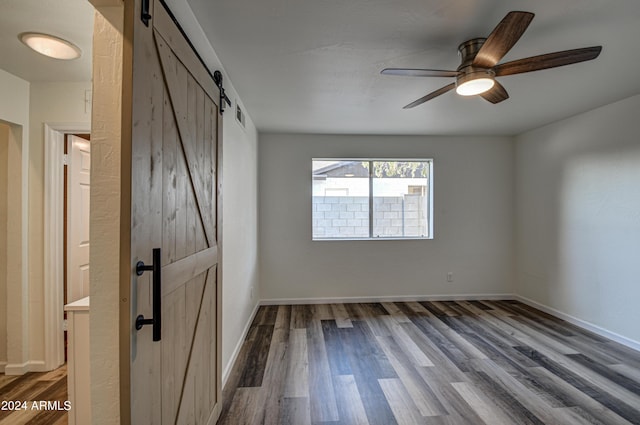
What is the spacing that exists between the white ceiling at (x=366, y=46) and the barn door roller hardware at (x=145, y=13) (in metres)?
0.59

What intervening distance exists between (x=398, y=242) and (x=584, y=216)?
2.16 m

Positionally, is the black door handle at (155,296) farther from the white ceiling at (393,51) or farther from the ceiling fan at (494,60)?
the ceiling fan at (494,60)

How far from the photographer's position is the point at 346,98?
9.07 feet

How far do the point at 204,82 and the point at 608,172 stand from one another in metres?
4.03

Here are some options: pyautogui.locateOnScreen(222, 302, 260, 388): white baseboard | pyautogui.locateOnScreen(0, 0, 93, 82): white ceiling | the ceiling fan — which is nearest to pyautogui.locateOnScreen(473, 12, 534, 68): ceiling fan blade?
the ceiling fan

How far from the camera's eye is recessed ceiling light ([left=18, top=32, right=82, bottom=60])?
5.60 ft

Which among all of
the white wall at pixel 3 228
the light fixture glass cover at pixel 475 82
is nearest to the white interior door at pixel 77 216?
the white wall at pixel 3 228

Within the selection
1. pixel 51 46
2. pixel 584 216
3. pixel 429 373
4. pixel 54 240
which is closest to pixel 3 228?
pixel 54 240

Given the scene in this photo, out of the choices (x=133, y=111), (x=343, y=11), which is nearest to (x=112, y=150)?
(x=133, y=111)

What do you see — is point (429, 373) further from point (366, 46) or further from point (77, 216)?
point (77, 216)

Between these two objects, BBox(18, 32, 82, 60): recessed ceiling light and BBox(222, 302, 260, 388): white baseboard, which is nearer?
BBox(18, 32, 82, 60): recessed ceiling light

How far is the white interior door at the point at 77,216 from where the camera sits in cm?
250

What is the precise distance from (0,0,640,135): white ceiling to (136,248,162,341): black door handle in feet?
4.36

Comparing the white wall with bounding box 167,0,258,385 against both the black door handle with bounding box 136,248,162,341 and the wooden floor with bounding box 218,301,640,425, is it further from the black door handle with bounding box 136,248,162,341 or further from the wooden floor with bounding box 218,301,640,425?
the black door handle with bounding box 136,248,162,341
